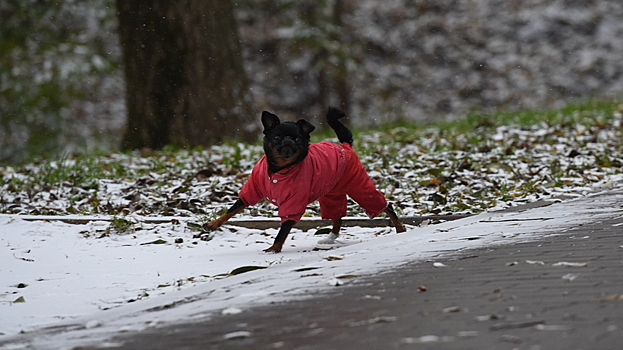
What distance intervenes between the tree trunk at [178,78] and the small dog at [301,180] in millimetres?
6418

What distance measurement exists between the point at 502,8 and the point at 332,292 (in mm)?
21127

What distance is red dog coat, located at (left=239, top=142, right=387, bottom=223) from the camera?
524cm

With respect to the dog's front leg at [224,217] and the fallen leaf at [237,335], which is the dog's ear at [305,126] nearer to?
the dog's front leg at [224,217]

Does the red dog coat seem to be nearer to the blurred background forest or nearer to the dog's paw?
the dog's paw

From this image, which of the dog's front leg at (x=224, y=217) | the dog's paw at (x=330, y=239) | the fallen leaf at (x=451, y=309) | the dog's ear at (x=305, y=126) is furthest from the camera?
the dog's paw at (x=330, y=239)

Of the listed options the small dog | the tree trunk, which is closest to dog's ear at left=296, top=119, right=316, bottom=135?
the small dog

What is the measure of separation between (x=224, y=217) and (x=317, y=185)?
0.76m

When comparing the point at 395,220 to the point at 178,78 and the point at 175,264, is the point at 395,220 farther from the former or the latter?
the point at 178,78

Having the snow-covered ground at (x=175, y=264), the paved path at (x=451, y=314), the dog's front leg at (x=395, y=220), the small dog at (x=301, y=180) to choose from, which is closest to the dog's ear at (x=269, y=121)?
the small dog at (x=301, y=180)

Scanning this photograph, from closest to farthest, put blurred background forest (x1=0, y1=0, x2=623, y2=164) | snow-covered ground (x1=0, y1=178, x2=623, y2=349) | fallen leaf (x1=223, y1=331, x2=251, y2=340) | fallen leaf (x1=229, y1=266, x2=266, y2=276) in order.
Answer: fallen leaf (x1=223, y1=331, x2=251, y2=340), snow-covered ground (x1=0, y1=178, x2=623, y2=349), fallen leaf (x1=229, y1=266, x2=266, y2=276), blurred background forest (x1=0, y1=0, x2=623, y2=164)

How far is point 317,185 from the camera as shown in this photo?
212 inches

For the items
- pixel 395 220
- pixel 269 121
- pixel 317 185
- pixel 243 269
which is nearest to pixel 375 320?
pixel 243 269

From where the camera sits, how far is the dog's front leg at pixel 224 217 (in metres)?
5.52

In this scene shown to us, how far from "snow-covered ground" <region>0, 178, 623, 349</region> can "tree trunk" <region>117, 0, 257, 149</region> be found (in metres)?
6.15
